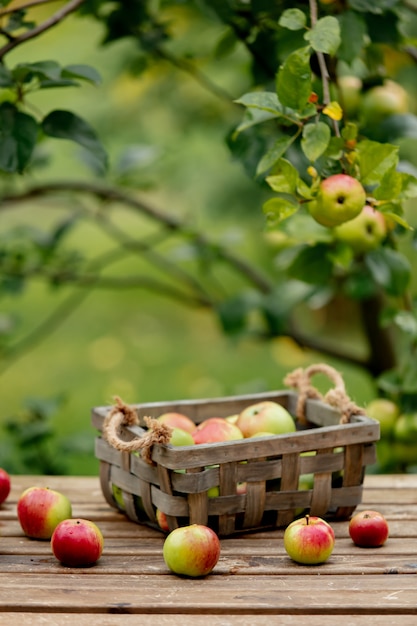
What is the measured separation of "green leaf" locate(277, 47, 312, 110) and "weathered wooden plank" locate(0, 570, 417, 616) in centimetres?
74

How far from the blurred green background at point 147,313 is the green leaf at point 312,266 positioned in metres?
0.63

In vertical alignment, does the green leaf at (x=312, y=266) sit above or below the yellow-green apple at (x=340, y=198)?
below

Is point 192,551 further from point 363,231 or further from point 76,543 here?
point 363,231

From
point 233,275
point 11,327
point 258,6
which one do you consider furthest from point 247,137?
point 233,275

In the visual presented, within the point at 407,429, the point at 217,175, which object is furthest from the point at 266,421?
the point at 217,175

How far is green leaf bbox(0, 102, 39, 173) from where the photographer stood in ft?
5.65

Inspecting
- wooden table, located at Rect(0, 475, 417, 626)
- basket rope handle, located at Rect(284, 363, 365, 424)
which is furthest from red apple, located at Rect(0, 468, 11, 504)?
basket rope handle, located at Rect(284, 363, 365, 424)

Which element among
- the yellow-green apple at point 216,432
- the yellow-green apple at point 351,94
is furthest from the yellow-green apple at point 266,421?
the yellow-green apple at point 351,94

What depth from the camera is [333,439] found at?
64.9 inches

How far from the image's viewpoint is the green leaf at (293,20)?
1598mm

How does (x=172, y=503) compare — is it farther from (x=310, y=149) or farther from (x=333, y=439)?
(x=310, y=149)

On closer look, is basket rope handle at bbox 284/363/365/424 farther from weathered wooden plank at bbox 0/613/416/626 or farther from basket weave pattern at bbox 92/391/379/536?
weathered wooden plank at bbox 0/613/416/626

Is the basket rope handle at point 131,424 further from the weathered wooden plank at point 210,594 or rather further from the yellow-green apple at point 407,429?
the yellow-green apple at point 407,429

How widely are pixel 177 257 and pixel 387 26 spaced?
3.34ft
